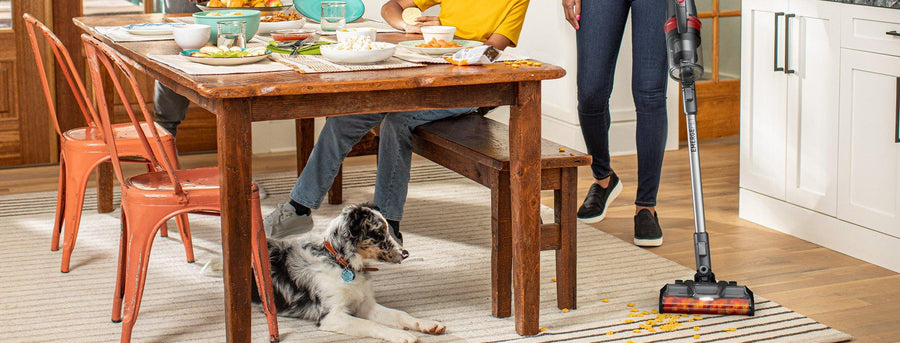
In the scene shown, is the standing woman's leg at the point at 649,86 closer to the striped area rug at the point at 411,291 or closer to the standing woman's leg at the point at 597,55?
the standing woman's leg at the point at 597,55

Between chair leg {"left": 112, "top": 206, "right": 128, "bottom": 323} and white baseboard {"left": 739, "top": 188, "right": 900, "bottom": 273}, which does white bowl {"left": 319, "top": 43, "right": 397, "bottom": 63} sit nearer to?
chair leg {"left": 112, "top": 206, "right": 128, "bottom": 323}

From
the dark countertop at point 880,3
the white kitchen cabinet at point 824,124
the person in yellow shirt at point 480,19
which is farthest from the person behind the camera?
the person in yellow shirt at point 480,19

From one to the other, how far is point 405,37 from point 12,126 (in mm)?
2293

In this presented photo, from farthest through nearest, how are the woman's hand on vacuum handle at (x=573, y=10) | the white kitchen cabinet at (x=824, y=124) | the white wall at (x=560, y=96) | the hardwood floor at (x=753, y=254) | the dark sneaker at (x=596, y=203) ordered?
the white wall at (x=560, y=96) < the dark sneaker at (x=596, y=203) < the woman's hand on vacuum handle at (x=573, y=10) < the white kitchen cabinet at (x=824, y=124) < the hardwood floor at (x=753, y=254)

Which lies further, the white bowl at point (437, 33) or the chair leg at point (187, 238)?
the chair leg at point (187, 238)

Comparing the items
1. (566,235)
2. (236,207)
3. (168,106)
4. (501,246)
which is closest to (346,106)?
(236,207)

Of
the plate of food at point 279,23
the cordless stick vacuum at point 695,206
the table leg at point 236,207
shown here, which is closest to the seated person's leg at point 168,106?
the plate of food at point 279,23

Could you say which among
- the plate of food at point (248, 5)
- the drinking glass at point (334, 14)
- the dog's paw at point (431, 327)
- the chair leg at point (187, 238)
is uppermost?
the plate of food at point (248, 5)

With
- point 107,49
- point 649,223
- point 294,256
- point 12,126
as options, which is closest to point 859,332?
point 649,223

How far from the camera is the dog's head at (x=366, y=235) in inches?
95.3

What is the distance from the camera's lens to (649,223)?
3.24 m

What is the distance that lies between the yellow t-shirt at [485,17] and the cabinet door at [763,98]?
0.80 m

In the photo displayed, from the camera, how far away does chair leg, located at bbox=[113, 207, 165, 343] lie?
92.7 inches

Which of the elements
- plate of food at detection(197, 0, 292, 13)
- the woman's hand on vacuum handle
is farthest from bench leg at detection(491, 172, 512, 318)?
plate of food at detection(197, 0, 292, 13)
